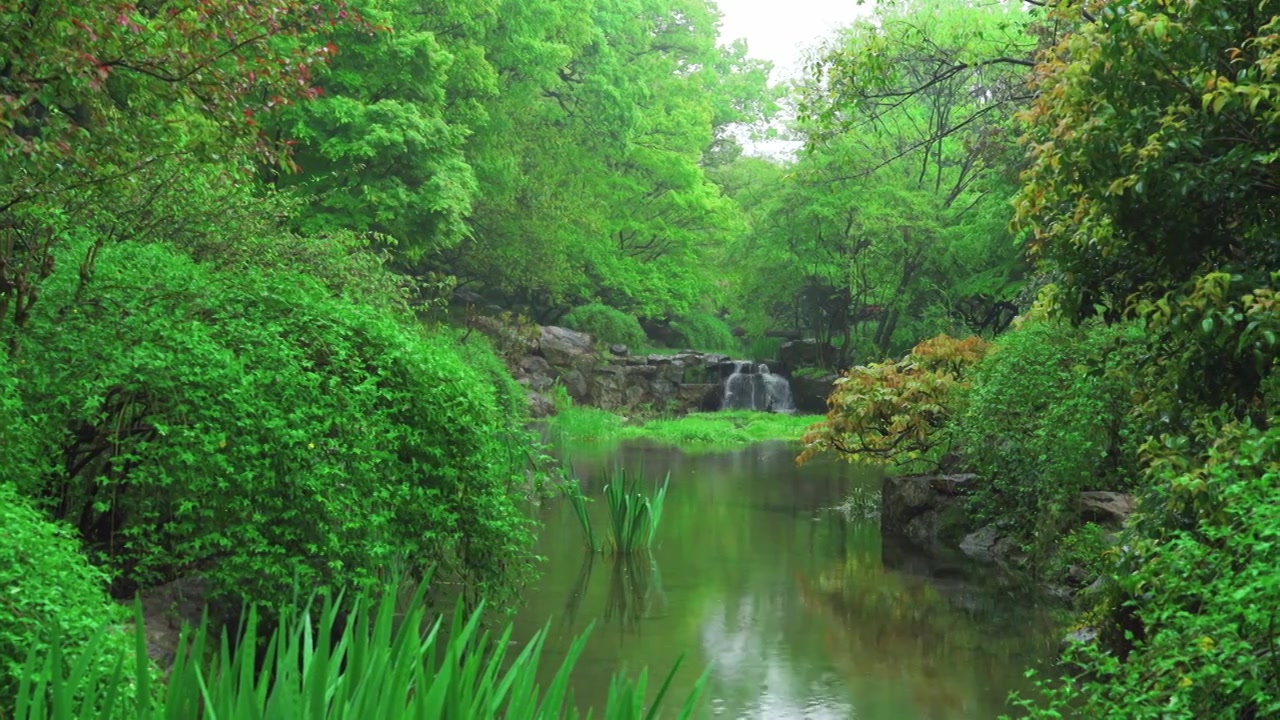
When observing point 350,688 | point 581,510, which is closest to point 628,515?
point 581,510

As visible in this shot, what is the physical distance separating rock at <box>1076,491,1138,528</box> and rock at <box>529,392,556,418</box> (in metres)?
16.1

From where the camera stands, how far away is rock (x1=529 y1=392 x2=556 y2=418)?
25.1 m

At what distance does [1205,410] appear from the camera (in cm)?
573

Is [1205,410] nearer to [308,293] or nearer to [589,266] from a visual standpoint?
[308,293]

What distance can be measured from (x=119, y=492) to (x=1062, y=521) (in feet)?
23.5

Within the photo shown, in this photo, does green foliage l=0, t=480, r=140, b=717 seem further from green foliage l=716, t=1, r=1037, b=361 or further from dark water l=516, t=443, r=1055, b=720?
green foliage l=716, t=1, r=1037, b=361

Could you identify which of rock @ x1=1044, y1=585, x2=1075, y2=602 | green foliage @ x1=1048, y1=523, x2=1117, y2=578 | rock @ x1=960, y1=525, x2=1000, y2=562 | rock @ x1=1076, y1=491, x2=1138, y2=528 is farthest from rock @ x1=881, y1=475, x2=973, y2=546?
rock @ x1=1076, y1=491, x2=1138, y2=528

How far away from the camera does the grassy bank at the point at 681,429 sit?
941 inches

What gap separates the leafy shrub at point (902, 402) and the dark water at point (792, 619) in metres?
0.96

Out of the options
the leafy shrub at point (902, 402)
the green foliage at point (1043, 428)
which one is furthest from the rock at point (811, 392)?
the green foliage at point (1043, 428)

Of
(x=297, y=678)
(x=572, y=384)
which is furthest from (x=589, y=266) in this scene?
(x=297, y=678)

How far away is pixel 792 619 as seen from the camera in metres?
8.98

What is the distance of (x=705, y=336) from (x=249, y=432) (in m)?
29.9

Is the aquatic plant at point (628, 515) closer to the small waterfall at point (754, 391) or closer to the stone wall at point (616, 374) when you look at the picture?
the stone wall at point (616, 374)
